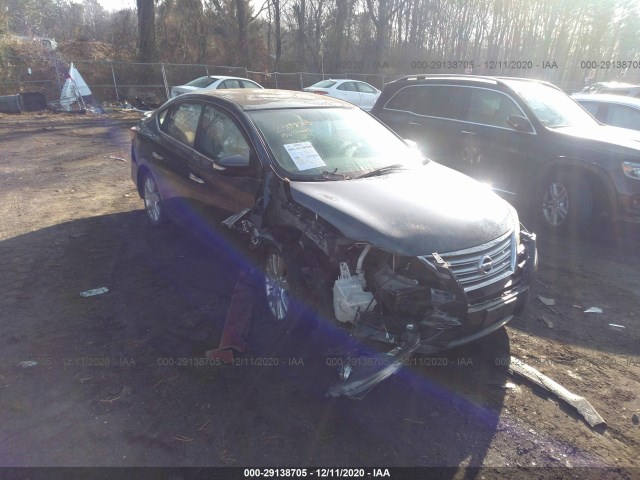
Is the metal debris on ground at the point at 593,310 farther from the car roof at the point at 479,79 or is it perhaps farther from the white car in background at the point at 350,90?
the white car in background at the point at 350,90

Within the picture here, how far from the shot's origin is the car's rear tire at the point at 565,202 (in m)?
5.82

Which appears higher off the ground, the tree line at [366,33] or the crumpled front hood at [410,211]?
the tree line at [366,33]

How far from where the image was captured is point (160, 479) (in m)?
2.41

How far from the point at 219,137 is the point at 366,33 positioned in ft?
114

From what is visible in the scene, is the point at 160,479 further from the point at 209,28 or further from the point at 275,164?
the point at 209,28

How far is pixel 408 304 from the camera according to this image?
2869 millimetres

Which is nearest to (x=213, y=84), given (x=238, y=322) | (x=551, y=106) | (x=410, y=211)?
(x=551, y=106)

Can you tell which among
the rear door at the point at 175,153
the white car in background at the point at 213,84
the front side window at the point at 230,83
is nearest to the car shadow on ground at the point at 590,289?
the rear door at the point at 175,153

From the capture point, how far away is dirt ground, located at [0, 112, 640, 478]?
261 cm

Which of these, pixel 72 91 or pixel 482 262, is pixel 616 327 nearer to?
pixel 482 262

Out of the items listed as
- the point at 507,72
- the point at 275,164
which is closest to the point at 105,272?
the point at 275,164

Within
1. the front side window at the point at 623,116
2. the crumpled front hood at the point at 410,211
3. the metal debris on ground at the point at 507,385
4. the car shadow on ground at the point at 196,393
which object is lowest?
the car shadow on ground at the point at 196,393

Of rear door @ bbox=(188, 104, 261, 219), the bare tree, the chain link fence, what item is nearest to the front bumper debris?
rear door @ bbox=(188, 104, 261, 219)

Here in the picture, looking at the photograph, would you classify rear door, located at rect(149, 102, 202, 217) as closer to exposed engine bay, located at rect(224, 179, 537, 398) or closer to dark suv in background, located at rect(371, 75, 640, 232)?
exposed engine bay, located at rect(224, 179, 537, 398)
